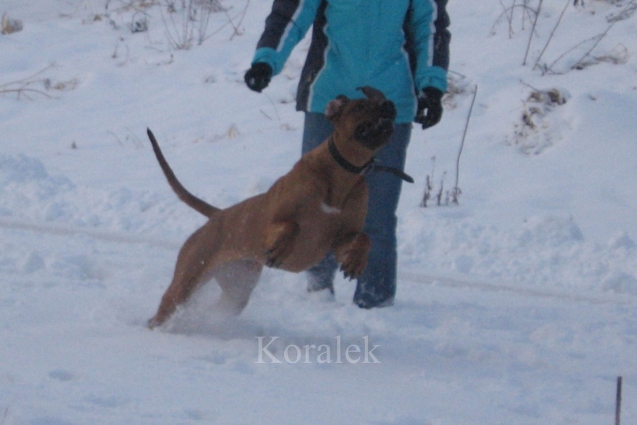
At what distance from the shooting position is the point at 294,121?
8211mm

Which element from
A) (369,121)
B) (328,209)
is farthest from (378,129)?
(328,209)

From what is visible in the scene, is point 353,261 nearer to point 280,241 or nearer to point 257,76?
point 280,241

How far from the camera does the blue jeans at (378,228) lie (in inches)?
151

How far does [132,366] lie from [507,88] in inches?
232

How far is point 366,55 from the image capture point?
12.0ft

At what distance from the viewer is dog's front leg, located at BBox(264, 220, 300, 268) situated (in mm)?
2967

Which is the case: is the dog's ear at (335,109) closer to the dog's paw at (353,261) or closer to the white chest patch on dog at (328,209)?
the white chest patch on dog at (328,209)

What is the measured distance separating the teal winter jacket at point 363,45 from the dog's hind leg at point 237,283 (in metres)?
0.76

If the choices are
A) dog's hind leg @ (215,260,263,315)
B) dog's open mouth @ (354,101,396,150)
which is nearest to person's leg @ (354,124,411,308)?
dog's hind leg @ (215,260,263,315)

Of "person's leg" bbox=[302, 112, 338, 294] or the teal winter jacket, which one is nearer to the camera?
the teal winter jacket

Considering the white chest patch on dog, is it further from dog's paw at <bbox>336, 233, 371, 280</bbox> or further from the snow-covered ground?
the snow-covered ground

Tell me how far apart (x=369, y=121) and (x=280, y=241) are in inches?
19.4

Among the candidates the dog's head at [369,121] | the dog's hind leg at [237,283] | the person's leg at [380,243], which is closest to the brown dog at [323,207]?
the dog's head at [369,121]

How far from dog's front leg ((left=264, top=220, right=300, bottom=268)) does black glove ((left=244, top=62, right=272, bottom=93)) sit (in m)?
0.71
